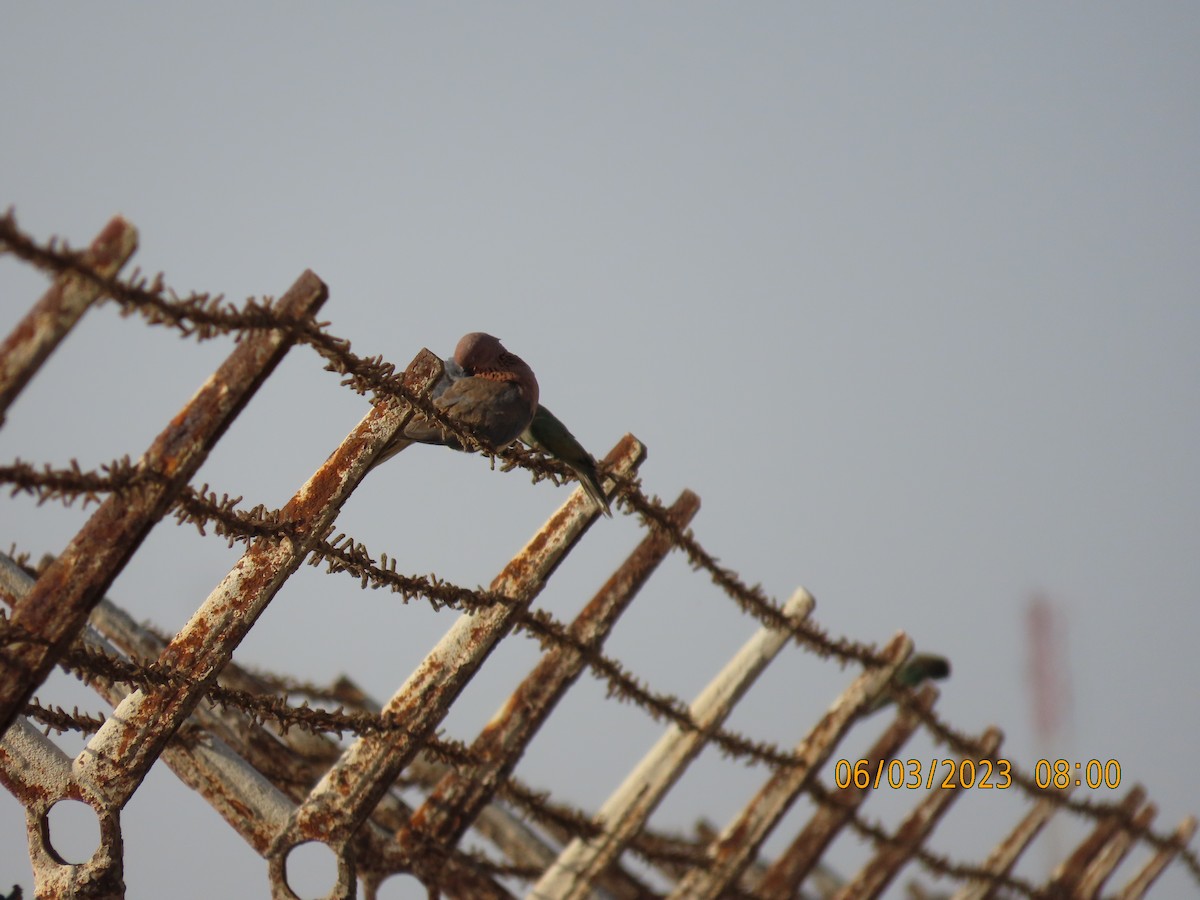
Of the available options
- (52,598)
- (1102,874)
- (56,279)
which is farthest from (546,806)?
(1102,874)

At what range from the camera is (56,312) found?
90.9 inches

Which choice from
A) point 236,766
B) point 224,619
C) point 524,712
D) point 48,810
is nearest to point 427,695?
point 236,766

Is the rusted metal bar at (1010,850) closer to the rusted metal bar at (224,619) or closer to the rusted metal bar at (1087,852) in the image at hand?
the rusted metal bar at (1087,852)

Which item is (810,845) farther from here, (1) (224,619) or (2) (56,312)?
(2) (56,312)

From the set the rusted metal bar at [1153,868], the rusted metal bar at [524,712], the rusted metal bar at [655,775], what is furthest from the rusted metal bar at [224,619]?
the rusted metal bar at [1153,868]

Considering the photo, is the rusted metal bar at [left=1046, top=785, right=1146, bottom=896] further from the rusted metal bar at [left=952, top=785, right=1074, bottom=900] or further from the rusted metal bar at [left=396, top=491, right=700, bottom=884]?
the rusted metal bar at [left=396, top=491, right=700, bottom=884]

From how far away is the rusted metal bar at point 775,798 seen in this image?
5695mm

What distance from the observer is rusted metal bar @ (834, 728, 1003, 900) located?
21.6ft

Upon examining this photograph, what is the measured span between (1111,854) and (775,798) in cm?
331

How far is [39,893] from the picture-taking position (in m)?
3.12

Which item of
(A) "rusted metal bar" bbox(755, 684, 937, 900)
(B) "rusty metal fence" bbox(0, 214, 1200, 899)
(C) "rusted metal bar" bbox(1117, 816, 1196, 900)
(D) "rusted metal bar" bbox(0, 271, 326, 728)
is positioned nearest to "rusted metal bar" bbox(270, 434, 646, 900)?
(B) "rusty metal fence" bbox(0, 214, 1200, 899)

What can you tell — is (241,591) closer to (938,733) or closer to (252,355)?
(252,355)

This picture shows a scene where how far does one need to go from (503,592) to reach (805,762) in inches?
86.9

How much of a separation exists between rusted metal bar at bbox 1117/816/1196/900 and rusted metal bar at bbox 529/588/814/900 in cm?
424
